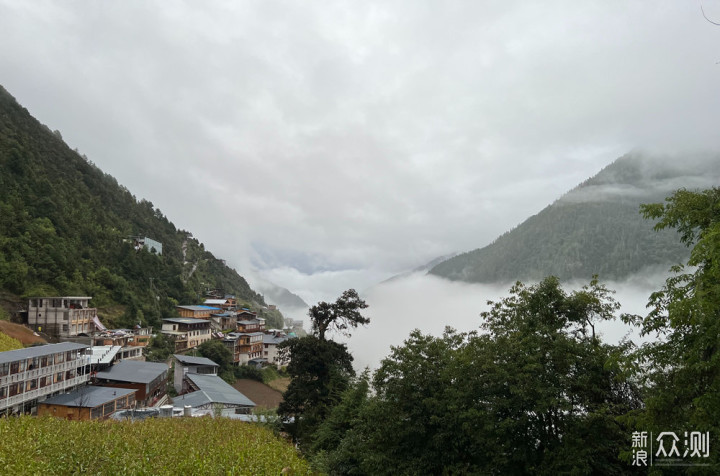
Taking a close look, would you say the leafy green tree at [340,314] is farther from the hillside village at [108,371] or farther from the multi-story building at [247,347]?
the multi-story building at [247,347]

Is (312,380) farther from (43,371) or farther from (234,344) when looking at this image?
(234,344)

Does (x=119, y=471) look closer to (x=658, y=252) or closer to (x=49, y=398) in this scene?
(x=49, y=398)

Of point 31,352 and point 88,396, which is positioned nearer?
point 31,352

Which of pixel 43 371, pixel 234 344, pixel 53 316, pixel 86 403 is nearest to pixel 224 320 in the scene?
pixel 234 344

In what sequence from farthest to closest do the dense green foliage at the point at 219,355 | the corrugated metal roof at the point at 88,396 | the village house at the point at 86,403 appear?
the dense green foliage at the point at 219,355 < the corrugated metal roof at the point at 88,396 < the village house at the point at 86,403

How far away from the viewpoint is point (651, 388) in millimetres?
11492

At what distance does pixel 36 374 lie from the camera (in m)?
29.6

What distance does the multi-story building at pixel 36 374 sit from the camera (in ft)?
88.4

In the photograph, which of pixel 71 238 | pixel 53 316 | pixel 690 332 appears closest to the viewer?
pixel 690 332

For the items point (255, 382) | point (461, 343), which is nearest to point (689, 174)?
point (255, 382)

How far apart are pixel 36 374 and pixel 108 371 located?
10.5 m

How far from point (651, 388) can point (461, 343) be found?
6.59 meters

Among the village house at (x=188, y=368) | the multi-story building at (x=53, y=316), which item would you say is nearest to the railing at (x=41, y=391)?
the village house at (x=188, y=368)

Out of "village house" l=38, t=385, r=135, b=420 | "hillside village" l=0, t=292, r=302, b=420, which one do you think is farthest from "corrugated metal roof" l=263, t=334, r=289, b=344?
"village house" l=38, t=385, r=135, b=420
